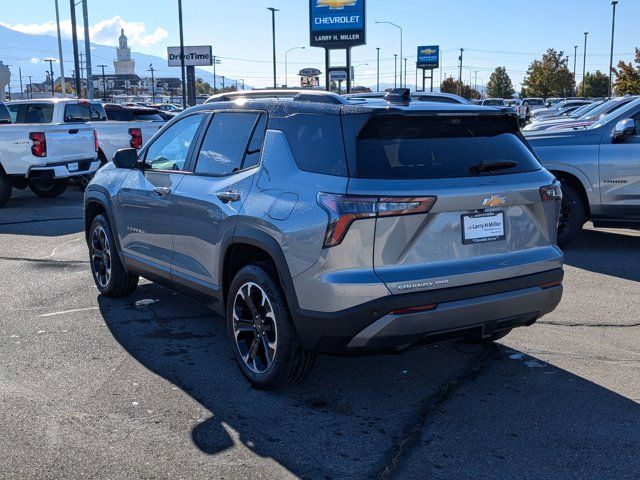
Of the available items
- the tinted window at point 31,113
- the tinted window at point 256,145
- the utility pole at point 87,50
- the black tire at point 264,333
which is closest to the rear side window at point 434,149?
the tinted window at point 256,145

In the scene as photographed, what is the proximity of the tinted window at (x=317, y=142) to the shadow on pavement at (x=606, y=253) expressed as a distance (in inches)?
182

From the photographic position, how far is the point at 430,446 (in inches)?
146

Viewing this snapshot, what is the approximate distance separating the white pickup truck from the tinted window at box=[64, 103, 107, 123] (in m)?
0.26

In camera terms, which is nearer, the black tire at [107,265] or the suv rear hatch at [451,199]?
the suv rear hatch at [451,199]

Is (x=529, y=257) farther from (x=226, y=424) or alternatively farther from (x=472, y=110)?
(x=226, y=424)

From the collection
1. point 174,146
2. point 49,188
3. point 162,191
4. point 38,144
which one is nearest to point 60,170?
point 38,144

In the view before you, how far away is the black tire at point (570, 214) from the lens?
28.3 ft

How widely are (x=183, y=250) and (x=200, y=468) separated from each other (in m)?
2.00

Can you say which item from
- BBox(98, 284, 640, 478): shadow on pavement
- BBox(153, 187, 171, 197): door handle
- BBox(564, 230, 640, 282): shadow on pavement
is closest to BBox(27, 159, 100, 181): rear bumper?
BBox(153, 187, 171, 197): door handle

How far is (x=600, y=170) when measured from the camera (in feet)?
27.9

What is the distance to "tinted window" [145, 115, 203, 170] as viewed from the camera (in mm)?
5355

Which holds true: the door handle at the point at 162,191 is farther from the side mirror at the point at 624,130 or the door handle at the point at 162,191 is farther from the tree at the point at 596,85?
the tree at the point at 596,85

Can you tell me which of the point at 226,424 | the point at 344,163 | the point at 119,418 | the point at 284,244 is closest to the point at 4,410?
the point at 119,418

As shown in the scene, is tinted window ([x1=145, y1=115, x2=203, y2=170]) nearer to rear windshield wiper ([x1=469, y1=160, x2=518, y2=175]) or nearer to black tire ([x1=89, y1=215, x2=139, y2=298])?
black tire ([x1=89, y1=215, x2=139, y2=298])
